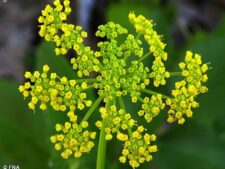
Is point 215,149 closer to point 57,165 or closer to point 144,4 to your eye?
point 57,165

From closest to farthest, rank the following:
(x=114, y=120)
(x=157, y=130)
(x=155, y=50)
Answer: (x=114, y=120)
(x=155, y=50)
(x=157, y=130)

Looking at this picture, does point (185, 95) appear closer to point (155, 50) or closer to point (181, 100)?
point (181, 100)

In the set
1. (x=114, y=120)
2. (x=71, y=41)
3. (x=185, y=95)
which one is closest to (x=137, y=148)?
(x=114, y=120)

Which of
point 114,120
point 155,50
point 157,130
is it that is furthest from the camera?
point 157,130

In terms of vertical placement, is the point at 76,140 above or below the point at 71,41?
below

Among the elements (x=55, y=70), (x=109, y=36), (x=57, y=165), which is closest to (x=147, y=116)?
(x=109, y=36)
